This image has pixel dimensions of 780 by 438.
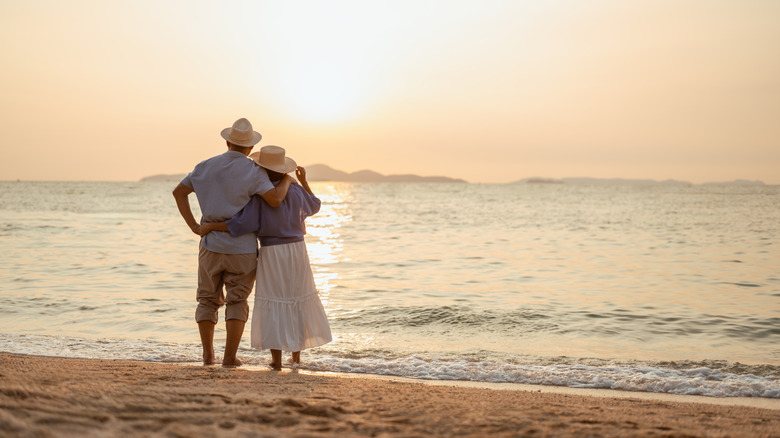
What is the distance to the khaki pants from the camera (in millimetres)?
4996

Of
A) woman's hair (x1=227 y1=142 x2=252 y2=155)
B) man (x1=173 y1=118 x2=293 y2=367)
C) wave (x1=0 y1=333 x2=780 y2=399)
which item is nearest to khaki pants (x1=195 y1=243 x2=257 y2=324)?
man (x1=173 y1=118 x2=293 y2=367)

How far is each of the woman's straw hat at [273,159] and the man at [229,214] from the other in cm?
6

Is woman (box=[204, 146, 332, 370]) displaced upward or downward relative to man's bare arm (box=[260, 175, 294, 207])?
downward

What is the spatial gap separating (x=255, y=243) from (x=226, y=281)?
37 cm

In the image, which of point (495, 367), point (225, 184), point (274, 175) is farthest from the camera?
point (495, 367)

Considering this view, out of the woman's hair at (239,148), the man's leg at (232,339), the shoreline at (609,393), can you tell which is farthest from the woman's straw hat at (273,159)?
the shoreline at (609,393)

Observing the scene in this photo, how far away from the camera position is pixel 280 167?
4.99m

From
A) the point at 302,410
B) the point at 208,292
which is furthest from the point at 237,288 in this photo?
the point at 302,410

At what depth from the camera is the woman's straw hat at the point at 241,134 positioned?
→ 5004 mm

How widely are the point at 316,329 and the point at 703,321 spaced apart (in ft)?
17.7

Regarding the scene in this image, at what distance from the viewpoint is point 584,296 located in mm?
9945

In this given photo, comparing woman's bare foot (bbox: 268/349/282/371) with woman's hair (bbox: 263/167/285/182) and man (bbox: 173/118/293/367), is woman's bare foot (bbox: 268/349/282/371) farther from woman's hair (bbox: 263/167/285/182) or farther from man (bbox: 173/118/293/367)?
woman's hair (bbox: 263/167/285/182)

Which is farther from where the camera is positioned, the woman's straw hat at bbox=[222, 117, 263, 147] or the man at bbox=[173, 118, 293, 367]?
the woman's straw hat at bbox=[222, 117, 263, 147]

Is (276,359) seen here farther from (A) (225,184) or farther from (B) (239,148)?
(B) (239,148)
